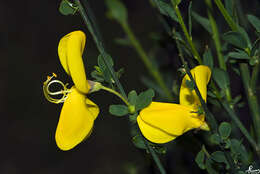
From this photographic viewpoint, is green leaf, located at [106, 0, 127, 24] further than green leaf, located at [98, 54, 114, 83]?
Yes

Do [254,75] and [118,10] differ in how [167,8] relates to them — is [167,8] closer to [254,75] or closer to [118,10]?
[254,75]

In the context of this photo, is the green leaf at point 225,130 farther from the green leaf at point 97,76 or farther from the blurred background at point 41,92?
the blurred background at point 41,92

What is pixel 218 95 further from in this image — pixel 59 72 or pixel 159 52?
pixel 59 72

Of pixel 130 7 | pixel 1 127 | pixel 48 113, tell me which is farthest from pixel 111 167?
pixel 130 7

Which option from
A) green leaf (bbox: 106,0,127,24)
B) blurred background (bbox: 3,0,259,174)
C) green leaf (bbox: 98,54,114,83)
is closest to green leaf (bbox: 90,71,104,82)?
green leaf (bbox: 98,54,114,83)

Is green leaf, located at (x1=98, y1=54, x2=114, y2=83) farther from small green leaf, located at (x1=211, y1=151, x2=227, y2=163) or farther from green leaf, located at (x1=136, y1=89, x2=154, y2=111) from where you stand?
small green leaf, located at (x1=211, y1=151, x2=227, y2=163)

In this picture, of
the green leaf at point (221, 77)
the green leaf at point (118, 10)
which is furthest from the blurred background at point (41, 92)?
the green leaf at point (221, 77)

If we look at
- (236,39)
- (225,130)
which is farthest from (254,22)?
(225,130)
